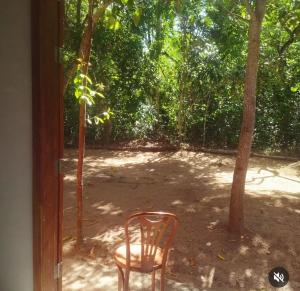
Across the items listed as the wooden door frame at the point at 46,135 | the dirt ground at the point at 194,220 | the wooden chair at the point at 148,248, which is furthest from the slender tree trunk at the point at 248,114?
the wooden door frame at the point at 46,135

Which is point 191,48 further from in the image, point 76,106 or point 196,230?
point 196,230

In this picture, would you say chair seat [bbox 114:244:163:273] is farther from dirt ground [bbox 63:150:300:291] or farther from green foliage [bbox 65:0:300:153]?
green foliage [bbox 65:0:300:153]

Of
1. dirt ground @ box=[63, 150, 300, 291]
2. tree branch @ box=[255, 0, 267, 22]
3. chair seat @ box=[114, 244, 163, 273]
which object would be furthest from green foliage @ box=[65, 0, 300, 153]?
chair seat @ box=[114, 244, 163, 273]

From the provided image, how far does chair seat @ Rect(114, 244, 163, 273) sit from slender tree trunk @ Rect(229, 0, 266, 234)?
6.77 ft

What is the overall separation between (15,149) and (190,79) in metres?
8.75

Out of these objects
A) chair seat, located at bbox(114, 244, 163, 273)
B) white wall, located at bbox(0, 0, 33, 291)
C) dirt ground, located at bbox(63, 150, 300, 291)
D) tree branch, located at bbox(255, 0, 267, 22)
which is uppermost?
tree branch, located at bbox(255, 0, 267, 22)

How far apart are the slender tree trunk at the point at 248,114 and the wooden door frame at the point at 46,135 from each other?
9.23 feet

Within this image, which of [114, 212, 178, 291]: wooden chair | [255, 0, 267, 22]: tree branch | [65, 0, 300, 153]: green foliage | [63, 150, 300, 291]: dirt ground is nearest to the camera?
[114, 212, 178, 291]: wooden chair

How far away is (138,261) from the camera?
9.07 ft

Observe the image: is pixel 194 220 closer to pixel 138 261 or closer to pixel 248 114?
pixel 248 114

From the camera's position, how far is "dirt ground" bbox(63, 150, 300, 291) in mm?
3824

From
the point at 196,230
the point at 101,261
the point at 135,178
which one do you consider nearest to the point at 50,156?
the point at 101,261

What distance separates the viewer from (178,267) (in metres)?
4.11

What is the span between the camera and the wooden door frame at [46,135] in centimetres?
211
